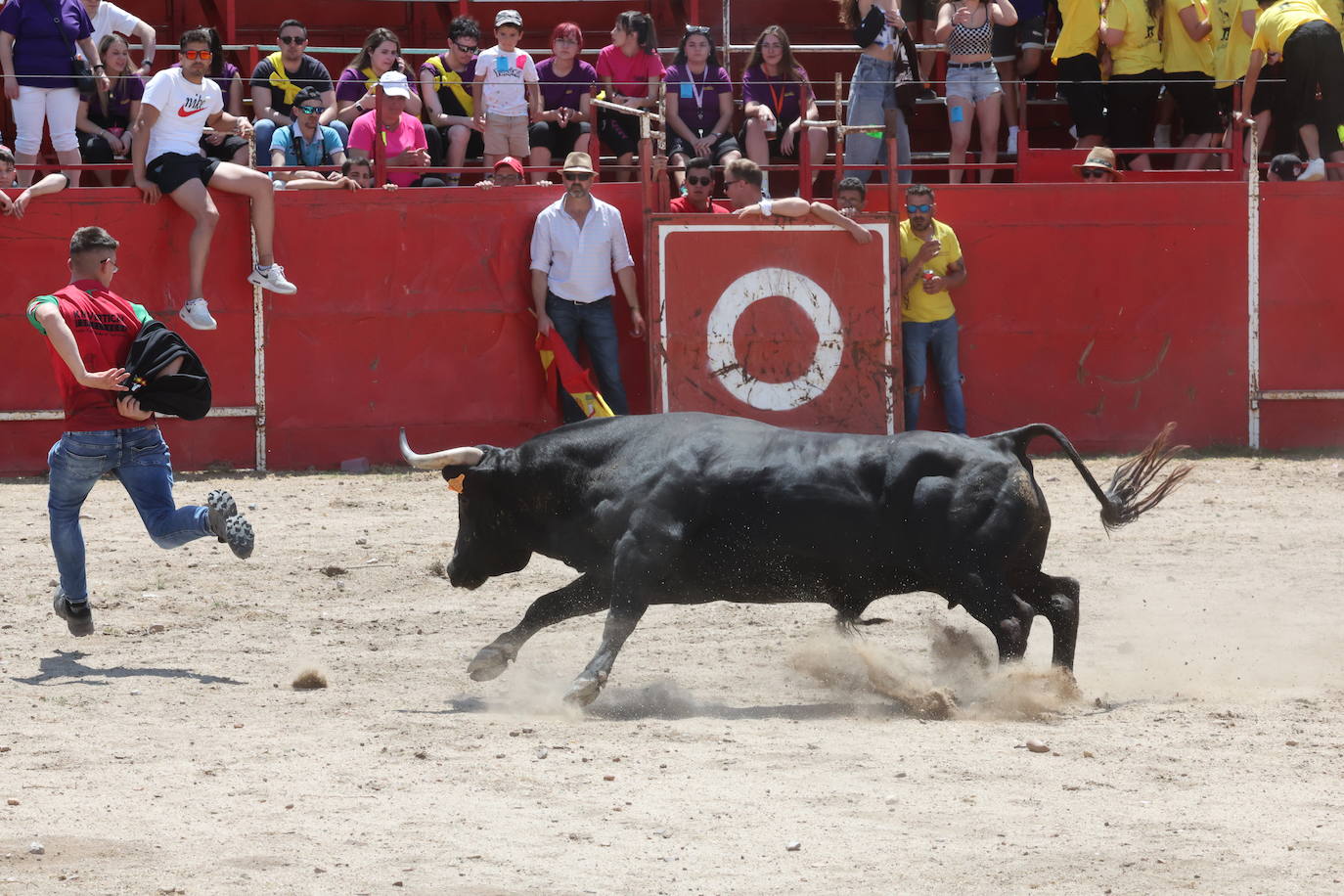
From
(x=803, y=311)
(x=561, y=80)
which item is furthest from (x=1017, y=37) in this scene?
(x=561, y=80)

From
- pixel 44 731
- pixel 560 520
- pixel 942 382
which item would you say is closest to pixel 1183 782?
pixel 560 520

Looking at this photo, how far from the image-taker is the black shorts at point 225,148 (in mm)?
11477

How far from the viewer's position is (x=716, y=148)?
12242mm

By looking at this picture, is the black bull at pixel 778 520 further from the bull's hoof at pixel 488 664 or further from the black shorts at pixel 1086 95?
the black shorts at pixel 1086 95

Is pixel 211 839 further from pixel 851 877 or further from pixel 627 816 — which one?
pixel 851 877

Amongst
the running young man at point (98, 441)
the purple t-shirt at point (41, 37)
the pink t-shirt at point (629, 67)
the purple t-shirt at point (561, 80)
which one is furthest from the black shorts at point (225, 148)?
the running young man at point (98, 441)

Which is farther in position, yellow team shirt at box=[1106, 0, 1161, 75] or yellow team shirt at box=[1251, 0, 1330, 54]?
yellow team shirt at box=[1106, 0, 1161, 75]

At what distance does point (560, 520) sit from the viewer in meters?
6.59

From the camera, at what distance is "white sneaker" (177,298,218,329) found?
11.2 m

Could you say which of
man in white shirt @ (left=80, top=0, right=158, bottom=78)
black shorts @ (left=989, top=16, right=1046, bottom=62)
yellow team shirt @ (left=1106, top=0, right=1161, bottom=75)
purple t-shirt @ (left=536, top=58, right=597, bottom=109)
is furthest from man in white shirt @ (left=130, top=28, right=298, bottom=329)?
yellow team shirt @ (left=1106, top=0, right=1161, bottom=75)

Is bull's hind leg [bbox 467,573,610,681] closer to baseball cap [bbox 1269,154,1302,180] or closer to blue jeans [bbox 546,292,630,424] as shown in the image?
blue jeans [bbox 546,292,630,424]

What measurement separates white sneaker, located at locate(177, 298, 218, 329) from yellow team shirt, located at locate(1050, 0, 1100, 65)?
6.42m

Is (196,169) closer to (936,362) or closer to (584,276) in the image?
(584,276)

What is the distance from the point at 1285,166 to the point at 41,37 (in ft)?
28.2
